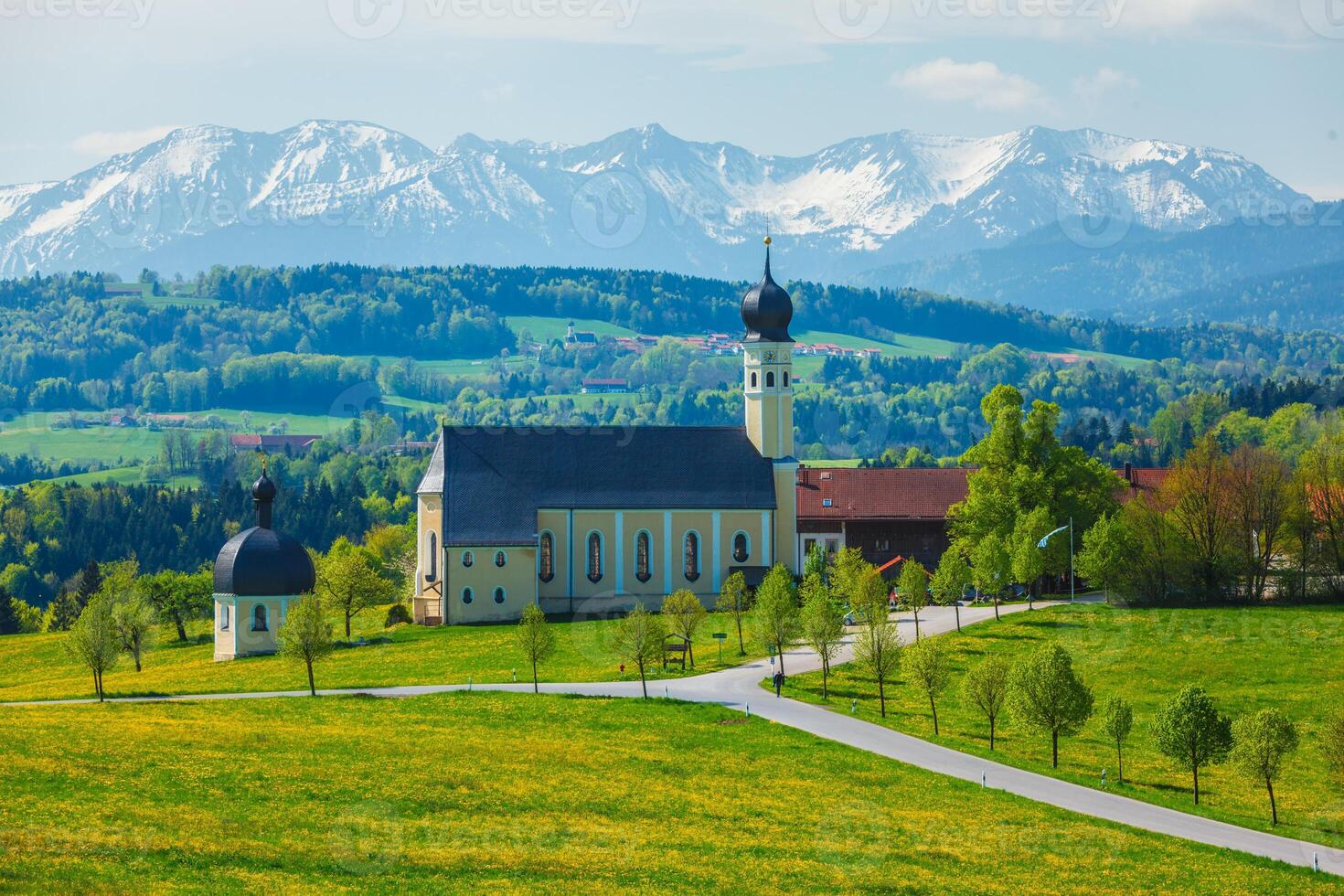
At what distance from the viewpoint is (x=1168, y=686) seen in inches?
2472

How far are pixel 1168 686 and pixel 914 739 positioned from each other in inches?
495

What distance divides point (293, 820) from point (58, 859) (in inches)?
259

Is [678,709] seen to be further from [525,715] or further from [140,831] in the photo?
[140,831]

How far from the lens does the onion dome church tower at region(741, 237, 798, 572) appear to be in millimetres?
89562

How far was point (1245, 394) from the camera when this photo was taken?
184 metres

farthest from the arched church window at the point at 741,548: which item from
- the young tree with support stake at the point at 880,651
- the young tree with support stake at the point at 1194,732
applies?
the young tree with support stake at the point at 1194,732

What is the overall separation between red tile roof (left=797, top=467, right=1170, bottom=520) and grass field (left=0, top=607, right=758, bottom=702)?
42.5 ft

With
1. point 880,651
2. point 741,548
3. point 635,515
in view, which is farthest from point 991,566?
point 635,515

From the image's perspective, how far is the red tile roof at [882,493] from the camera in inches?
3669

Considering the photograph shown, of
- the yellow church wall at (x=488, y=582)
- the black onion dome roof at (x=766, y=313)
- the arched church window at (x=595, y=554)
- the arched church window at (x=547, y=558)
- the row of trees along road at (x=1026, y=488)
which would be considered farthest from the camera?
the black onion dome roof at (x=766, y=313)

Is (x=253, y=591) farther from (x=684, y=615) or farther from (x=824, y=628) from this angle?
(x=824, y=628)

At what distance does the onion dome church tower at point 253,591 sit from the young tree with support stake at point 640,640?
837 inches

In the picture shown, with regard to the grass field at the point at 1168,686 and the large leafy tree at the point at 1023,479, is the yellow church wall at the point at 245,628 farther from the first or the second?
the large leafy tree at the point at 1023,479

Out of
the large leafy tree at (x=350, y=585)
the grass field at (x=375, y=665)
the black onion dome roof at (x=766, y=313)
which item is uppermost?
the black onion dome roof at (x=766, y=313)
